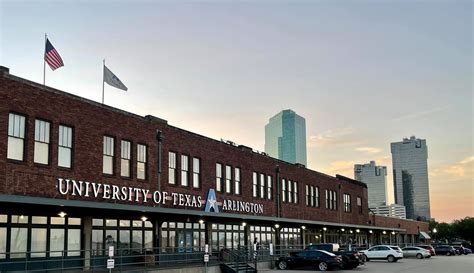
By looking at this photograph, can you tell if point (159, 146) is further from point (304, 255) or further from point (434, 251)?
point (434, 251)

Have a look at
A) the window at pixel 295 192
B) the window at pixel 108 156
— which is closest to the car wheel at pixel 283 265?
the window at pixel 295 192

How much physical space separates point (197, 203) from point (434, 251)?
135 ft

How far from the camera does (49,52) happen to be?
90.7 feet

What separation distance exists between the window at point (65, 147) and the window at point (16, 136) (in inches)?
85.6

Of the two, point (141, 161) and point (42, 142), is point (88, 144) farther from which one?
point (141, 161)

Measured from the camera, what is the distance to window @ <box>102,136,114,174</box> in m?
28.9

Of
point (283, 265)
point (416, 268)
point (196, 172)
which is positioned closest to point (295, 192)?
point (283, 265)

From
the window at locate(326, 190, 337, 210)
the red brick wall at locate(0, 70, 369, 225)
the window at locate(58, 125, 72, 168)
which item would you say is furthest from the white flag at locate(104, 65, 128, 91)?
the window at locate(326, 190, 337, 210)

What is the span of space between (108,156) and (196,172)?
339 inches

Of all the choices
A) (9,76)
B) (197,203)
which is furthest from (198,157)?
(9,76)

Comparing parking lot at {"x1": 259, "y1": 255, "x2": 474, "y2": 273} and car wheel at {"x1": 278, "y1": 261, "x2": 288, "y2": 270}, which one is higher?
car wheel at {"x1": 278, "y1": 261, "x2": 288, "y2": 270}

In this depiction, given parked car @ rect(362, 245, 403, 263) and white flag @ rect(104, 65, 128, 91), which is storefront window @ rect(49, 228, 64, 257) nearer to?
white flag @ rect(104, 65, 128, 91)

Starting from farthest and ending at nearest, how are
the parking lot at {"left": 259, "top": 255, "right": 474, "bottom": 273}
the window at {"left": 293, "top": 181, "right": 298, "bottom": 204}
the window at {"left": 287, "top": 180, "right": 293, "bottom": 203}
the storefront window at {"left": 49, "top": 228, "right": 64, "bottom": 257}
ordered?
the window at {"left": 293, "top": 181, "right": 298, "bottom": 204} → the window at {"left": 287, "top": 180, "right": 293, "bottom": 203} → the parking lot at {"left": 259, "top": 255, "right": 474, "bottom": 273} → the storefront window at {"left": 49, "top": 228, "right": 64, "bottom": 257}

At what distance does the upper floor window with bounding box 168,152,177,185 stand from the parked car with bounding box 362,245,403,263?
Answer: 2439 centimetres
